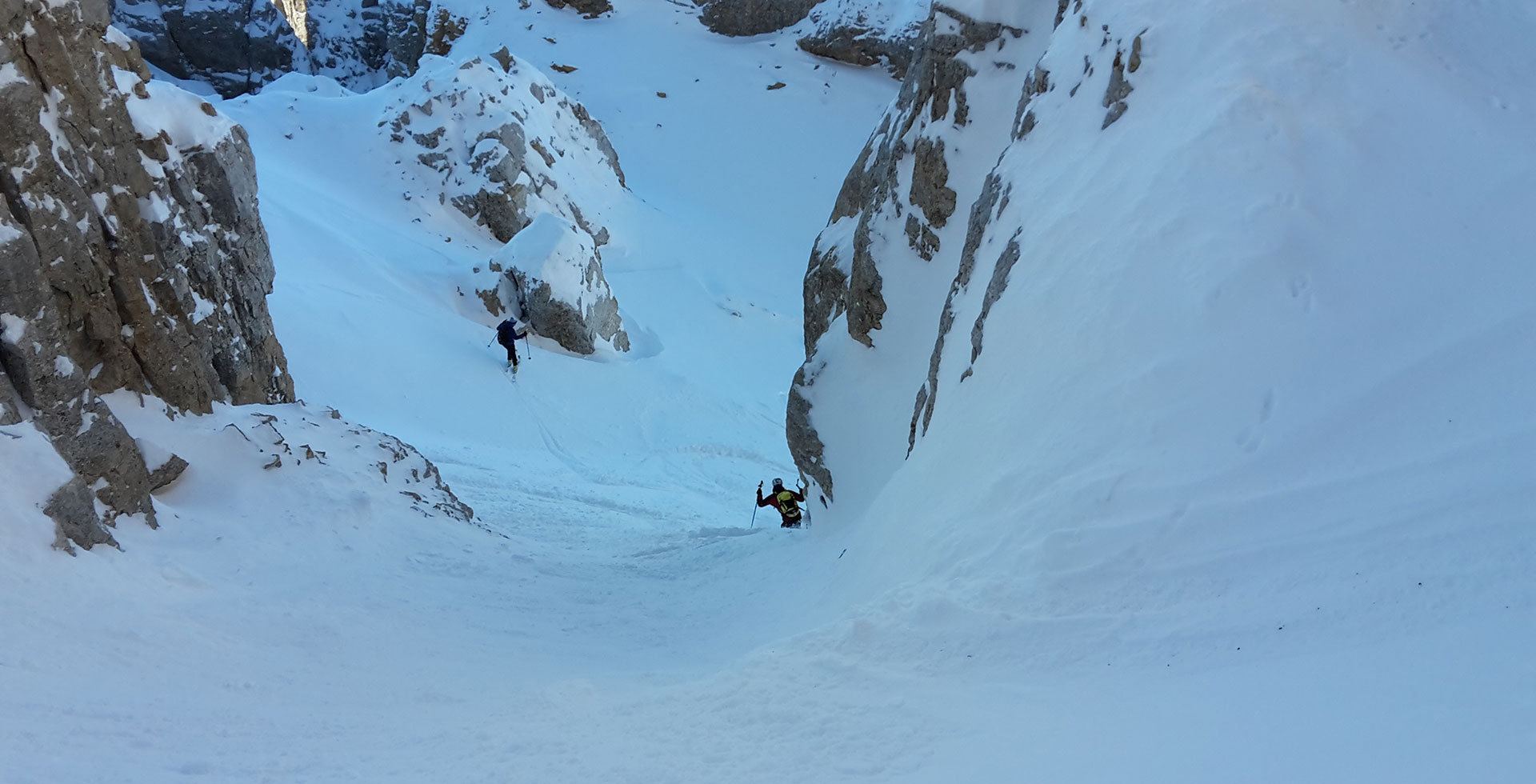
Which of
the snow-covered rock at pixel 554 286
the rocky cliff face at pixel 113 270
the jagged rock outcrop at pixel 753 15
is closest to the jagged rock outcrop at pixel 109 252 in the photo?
the rocky cliff face at pixel 113 270

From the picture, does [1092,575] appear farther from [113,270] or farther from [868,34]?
[868,34]

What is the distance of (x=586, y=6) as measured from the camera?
1396 inches

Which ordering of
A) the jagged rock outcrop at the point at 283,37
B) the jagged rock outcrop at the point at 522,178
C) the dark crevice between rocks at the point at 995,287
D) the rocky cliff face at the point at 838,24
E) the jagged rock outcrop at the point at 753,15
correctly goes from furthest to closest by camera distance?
the jagged rock outcrop at the point at 283,37
the jagged rock outcrop at the point at 753,15
the rocky cliff face at the point at 838,24
the jagged rock outcrop at the point at 522,178
the dark crevice between rocks at the point at 995,287

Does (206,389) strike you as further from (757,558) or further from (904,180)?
(904,180)

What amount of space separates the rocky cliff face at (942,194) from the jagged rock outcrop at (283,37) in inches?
1163

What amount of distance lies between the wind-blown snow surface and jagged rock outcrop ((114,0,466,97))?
3240 cm

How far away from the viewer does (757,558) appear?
9.98m

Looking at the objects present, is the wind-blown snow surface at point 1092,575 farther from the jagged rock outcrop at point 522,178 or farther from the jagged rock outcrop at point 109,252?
the jagged rock outcrop at point 522,178

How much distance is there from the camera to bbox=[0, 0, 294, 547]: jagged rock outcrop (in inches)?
256

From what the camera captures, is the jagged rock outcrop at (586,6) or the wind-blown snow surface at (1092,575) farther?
the jagged rock outcrop at (586,6)

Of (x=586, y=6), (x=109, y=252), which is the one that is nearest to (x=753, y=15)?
(x=586, y=6)

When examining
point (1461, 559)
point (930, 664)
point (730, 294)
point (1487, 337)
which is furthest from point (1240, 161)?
point (730, 294)

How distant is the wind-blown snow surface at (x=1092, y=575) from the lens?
327cm

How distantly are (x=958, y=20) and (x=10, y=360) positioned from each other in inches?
307
